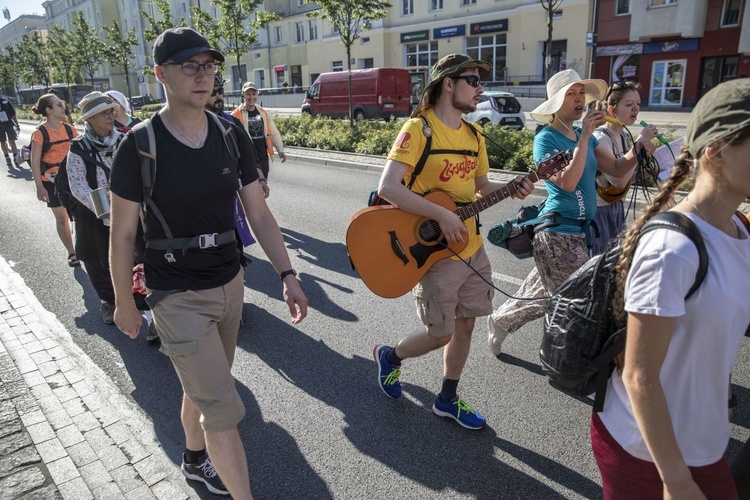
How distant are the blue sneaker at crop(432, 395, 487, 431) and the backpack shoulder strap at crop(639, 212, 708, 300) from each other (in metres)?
2.02

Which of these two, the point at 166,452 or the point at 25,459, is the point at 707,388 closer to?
the point at 166,452

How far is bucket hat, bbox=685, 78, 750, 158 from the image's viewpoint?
4.37 feet

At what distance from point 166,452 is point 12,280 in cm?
416

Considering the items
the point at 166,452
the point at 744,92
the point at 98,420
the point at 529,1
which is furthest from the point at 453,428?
the point at 529,1

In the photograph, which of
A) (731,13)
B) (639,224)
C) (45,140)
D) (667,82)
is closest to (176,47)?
(639,224)

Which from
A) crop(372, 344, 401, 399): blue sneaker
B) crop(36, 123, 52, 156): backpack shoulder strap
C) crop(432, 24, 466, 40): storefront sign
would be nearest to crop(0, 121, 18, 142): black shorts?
crop(36, 123, 52, 156): backpack shoulder strap

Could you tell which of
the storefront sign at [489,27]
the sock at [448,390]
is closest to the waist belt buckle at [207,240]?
the sock at [448,390]

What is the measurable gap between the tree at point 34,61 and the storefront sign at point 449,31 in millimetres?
30998

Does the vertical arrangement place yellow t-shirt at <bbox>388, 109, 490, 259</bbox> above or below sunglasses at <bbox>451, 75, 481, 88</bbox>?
below

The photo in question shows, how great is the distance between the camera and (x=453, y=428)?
10.6 feet

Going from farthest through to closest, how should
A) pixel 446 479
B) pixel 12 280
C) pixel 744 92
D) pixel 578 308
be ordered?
pixel 12 280
pixel 446 479
pixel 578 308
pixel 744 92

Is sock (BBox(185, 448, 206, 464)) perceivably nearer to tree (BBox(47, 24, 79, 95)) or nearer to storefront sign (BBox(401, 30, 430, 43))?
storefront sign (BBox(401, 30, 430, 43))

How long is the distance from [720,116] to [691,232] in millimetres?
289

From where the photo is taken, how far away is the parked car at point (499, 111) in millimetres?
19078
